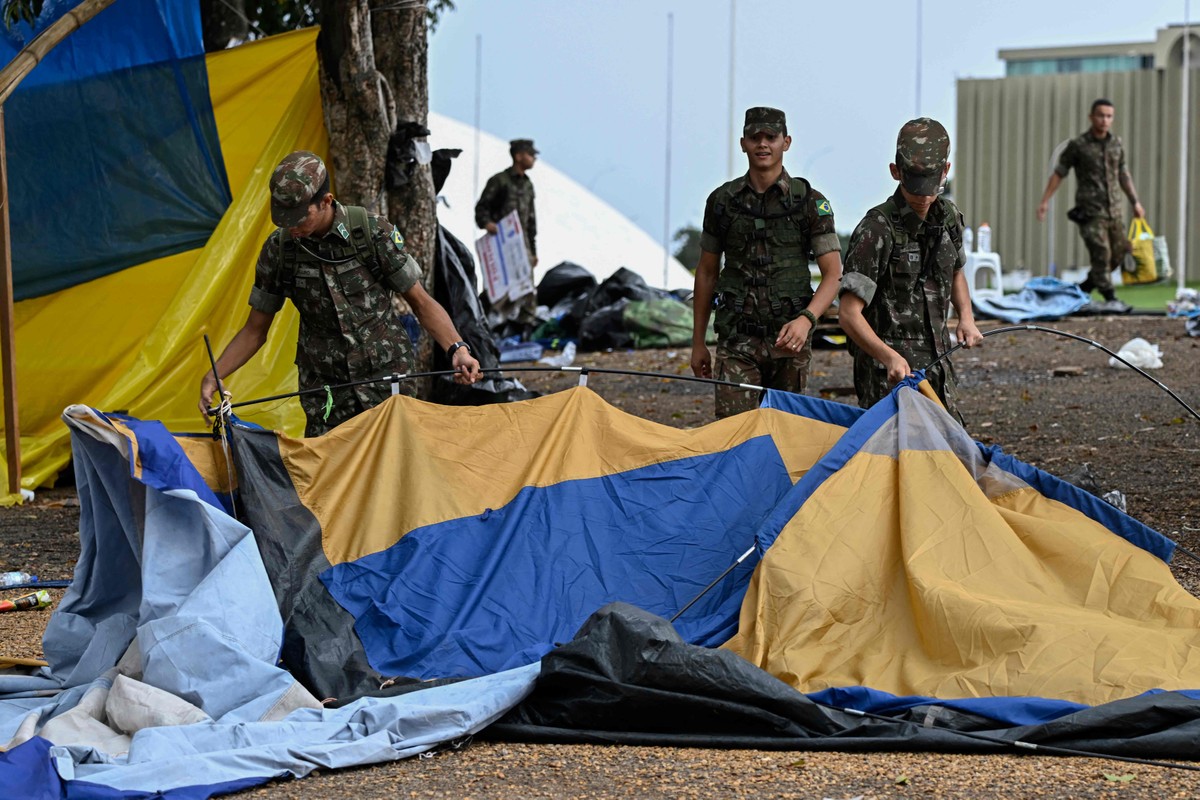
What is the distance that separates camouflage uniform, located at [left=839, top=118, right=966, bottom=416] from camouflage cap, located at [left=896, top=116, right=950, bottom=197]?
0.17 m

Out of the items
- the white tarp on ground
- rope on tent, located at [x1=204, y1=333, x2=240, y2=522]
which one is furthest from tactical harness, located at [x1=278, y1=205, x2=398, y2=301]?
the white tarp on ground

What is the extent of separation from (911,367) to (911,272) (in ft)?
1.11

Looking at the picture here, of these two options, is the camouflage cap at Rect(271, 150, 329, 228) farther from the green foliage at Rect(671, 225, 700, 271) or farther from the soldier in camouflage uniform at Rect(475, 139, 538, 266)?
the green foliage at Rect(671, 225, 700, 271)

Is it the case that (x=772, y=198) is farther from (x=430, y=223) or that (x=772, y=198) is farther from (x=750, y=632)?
(x=430, y=223)

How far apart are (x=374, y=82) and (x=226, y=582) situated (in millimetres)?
4078

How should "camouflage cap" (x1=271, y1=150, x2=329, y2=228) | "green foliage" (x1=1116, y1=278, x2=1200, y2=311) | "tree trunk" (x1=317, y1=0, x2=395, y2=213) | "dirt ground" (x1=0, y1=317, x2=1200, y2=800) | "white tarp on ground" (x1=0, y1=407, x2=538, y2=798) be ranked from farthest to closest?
"green foliage" (x1=1116, y1=278, x2=1200, y2=311) < "tree trunk" (x1=317, y1=0, x2=395, y2=213) < "camouflage cap" (x1=271, y1=150, x2=329, y2=228) < "white tarp on ground" (x1=0, y1=407, x2=538, y2=798) < "dirt ground" (x1=0, y1=317, x2=1200, y2=800)

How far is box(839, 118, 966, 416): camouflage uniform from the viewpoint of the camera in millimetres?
5039

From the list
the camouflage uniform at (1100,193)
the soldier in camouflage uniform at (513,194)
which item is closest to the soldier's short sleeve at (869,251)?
the camouflage uniform at (1100,193)

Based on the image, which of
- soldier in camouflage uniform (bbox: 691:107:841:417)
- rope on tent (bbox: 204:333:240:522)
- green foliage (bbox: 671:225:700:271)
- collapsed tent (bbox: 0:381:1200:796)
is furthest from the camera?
green foliage (bbox: 671:225:700:271)

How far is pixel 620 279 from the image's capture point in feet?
44.1

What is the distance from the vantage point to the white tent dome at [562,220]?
811 inches

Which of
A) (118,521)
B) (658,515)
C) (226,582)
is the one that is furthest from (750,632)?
(118,521)

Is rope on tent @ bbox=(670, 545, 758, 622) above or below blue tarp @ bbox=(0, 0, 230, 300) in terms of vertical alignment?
below

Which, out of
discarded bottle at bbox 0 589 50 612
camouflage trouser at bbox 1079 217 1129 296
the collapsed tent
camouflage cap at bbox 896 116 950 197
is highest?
camouflage trouser at bbox 1079 217 1129 296
